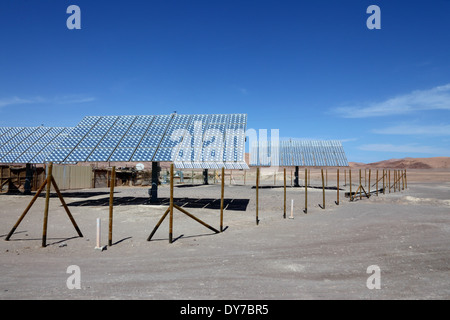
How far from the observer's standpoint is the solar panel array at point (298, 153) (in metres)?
36.2

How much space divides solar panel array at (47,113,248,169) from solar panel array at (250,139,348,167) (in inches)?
672

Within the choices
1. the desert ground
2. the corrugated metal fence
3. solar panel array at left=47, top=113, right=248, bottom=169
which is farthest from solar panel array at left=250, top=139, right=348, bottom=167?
the desert ground

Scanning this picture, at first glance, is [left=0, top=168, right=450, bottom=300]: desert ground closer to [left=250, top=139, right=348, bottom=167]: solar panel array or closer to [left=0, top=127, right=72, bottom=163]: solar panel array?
[left=0, top=127, right=72, bottom=163]: solar panel array

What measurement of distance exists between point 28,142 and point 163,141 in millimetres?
15946

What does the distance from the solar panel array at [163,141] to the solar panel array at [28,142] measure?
17.9 ft

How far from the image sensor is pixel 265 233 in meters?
11.8

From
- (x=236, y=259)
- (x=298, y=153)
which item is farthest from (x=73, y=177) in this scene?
(x=236, y=259)

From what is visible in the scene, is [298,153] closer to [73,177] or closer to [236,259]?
[73,177]

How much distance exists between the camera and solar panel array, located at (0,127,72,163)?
24469mm

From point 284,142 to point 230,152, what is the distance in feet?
80.8

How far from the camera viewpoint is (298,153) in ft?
126

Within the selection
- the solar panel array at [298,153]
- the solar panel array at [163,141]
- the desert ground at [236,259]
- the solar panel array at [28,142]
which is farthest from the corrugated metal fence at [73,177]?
the solar panel array at [298,153]
